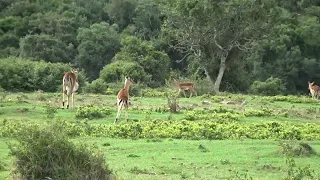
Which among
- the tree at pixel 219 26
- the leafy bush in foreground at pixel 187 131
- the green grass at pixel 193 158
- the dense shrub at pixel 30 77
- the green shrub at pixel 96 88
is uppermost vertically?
the tree at pixel 219 26

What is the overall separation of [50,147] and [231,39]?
2817cm

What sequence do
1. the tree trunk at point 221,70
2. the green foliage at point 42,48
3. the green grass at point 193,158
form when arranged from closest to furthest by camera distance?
1. the green grass at point 193,158
2. the tree trunk at point 221,70
3. the green foliage at point 42,48

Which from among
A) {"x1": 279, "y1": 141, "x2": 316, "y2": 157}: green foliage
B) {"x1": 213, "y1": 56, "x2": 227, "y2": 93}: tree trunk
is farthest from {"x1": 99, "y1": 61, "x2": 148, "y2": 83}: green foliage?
{"x1": 279, "y1": 141, "x2": 316, "y2": 157}: green foliage

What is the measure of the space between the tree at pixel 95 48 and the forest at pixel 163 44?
0.08 metres

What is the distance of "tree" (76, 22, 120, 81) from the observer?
4638 centimetres

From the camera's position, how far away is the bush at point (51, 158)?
Answer: 10.2 m

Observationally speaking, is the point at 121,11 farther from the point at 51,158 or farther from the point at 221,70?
the point at 51,158

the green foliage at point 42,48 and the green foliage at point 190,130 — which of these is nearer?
the green foliage at point 190,130

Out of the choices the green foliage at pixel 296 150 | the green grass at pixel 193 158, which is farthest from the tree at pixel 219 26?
the green foliage at pixel 296 150

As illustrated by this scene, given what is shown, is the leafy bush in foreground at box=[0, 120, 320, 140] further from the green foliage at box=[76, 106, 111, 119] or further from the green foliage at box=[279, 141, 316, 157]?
the green foliage at box=[279, 141, 316, 157]

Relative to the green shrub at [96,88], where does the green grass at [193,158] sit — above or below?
below

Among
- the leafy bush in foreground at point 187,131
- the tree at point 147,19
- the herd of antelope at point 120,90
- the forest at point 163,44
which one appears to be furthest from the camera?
the tree at point 147,19

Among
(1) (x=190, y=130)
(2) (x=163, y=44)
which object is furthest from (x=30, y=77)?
(2) (x=163, y=44)

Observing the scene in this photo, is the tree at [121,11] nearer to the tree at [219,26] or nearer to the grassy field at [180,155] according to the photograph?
the tree at [219,26]
